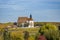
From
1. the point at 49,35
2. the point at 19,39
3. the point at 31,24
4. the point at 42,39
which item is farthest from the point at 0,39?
the point at 31,24

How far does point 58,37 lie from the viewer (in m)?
21.3

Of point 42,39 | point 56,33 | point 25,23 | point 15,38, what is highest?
point 42,39

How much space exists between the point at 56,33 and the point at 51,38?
662mm

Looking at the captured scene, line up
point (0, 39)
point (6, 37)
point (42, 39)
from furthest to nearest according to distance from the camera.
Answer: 1. point (0, 39)
2. point (6, 37)
3. point (42, 39)

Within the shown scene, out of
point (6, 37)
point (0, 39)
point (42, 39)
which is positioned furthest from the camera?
point (0, 39)

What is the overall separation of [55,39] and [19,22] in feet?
171

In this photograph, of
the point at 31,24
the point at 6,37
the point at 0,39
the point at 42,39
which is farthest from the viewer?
the point at 31,24

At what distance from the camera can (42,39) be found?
322 inches

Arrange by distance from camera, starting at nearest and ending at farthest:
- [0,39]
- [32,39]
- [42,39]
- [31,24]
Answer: [42,39] < [0,39] < [32,39] < [31,24]

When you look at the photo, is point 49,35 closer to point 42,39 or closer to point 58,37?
point 58,37

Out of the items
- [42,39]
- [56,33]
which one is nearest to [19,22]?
[56,33]

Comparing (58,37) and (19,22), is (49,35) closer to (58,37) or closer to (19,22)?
(58,37)

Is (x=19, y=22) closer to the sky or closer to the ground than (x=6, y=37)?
closer to the ground

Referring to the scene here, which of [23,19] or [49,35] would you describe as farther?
[23,19]
